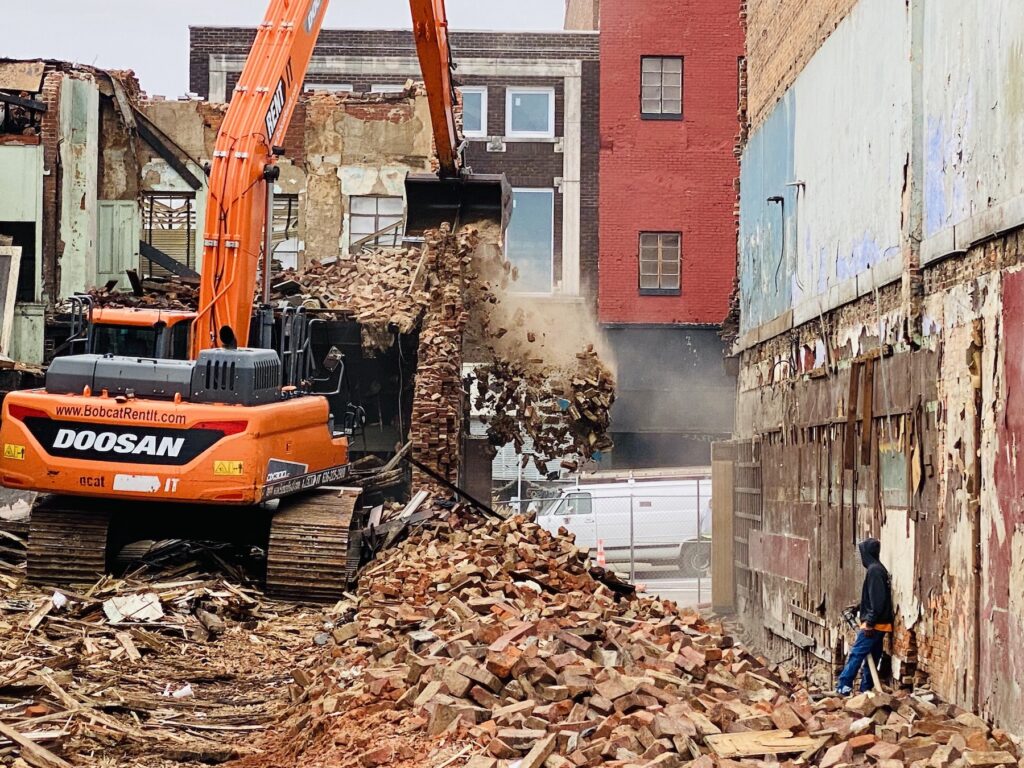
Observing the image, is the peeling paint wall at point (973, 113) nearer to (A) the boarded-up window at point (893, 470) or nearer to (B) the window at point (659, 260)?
(A) the boarded-up window at point (893, 470)

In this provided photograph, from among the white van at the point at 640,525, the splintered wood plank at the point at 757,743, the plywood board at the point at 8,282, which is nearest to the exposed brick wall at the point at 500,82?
the white van at the point at 640,525

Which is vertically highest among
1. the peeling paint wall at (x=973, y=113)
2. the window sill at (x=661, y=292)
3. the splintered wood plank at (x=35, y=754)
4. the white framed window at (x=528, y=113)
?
the white framed window at (x=528, y=113)

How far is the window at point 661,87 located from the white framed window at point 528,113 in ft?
8.74

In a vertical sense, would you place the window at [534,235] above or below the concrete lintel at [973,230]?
above

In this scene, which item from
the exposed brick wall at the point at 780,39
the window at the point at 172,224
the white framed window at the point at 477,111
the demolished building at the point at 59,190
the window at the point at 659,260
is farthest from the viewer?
the white framed window at the point at 477,111

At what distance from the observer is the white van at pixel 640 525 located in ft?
88.2

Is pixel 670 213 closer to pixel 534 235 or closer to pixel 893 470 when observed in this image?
pixel 534 235

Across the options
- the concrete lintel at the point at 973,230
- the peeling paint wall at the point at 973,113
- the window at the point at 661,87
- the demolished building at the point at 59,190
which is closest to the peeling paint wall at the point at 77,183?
the demolished building at the point at 59,190

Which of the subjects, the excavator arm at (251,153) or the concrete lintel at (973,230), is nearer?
the concrete lintel at (973,230)

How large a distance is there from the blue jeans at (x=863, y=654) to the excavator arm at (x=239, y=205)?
21.0ft

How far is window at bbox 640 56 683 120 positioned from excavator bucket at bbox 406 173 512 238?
55.6 ft

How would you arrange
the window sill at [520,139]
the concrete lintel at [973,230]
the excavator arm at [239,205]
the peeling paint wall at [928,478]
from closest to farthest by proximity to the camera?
the concrete lintel at [973,230]
the peeling paint wall at [928,478]
the excavator arm at [239,205]
the window sill at [520,139]

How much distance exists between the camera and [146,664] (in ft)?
36.4

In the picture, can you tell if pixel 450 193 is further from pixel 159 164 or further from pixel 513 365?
pixel 159 164
